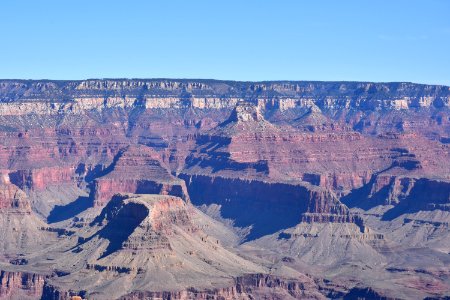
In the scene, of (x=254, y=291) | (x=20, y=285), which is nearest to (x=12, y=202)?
(x=20, y=285)

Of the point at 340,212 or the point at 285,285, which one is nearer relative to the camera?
the point at 285,285

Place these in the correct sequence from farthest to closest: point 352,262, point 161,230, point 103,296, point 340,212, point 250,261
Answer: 1. point 340,212
2. point 352,262
3. point 250,261
4. point 161,230
5. point 103,296

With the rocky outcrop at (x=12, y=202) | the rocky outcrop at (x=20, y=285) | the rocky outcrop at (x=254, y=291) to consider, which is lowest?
the rocky outcrop at (x=20, y=285)

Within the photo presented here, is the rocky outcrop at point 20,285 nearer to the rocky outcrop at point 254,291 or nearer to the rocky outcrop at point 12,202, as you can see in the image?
the rocky outcrop at point 254,291

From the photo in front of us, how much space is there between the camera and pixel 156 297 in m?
139

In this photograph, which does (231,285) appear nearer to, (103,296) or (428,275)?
(103,296)

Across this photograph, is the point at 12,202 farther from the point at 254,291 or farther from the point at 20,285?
the point at 254,291

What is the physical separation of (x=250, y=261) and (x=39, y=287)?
26.2 m

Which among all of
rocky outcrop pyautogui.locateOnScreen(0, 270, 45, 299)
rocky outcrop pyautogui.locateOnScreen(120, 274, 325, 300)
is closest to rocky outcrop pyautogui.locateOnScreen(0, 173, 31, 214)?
rocky outcrop pyautogui.locateOnScreen(0, 270, 45, 299)

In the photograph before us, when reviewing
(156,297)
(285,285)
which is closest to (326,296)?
(285,285)

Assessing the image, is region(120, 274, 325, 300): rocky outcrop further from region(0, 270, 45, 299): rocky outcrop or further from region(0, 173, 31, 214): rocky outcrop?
region(0, 173, 31, 214): rocky outcrop

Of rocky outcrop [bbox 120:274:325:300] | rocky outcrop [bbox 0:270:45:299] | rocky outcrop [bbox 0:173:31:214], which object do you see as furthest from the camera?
rocky outcrop [bbox 0:173:31:214]

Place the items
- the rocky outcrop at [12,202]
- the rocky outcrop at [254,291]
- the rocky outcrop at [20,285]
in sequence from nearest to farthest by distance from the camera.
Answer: the rocky outcrop at [254,291] → the rocky outcrop at [20,285] → the rocky outcrop at [12,202]

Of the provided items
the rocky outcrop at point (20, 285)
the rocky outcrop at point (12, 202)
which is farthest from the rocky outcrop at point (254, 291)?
the rocky outcrop at point (12, 202)
